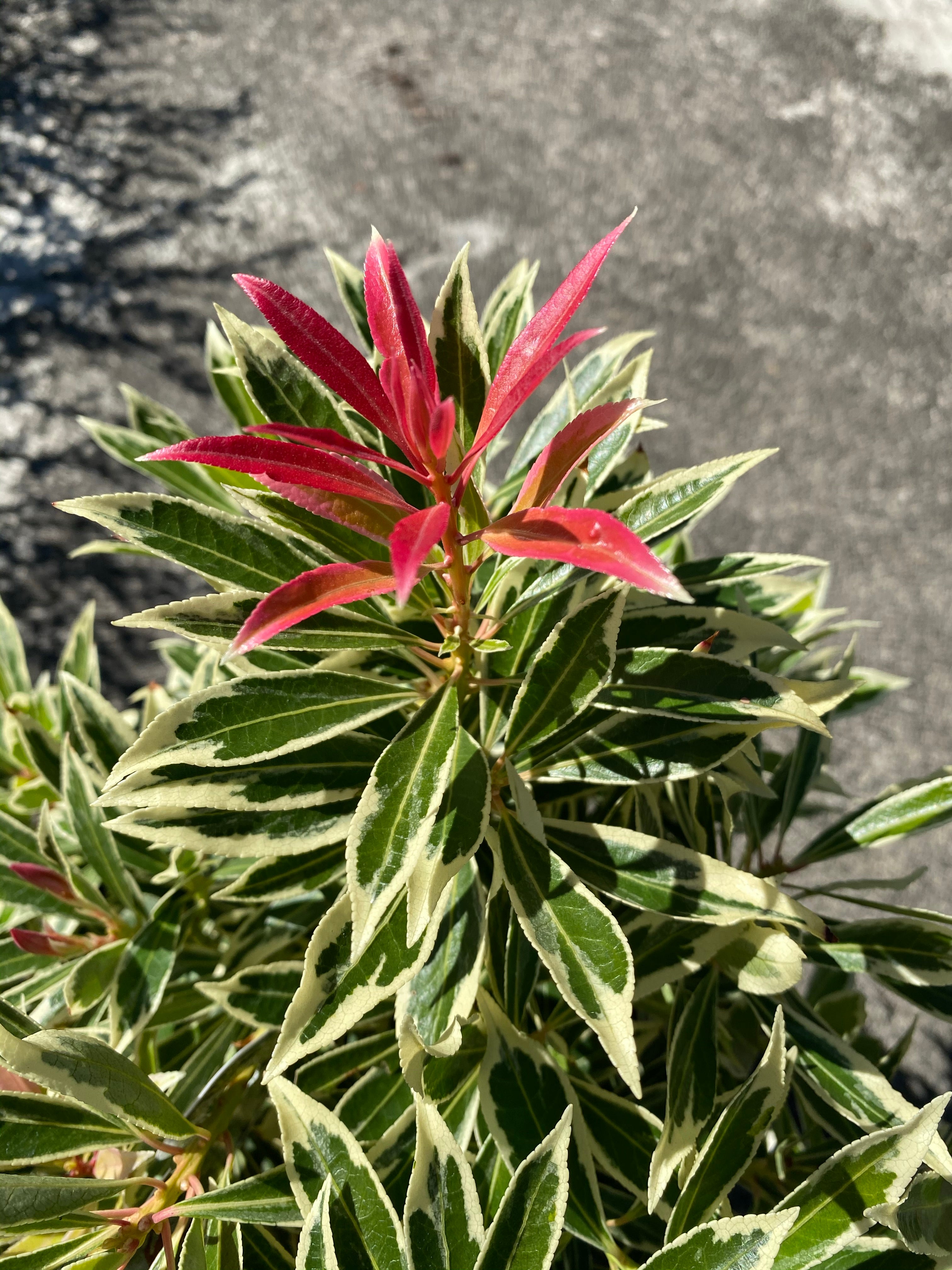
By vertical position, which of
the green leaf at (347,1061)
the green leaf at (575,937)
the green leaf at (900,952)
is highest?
the green leaf at (575,937)

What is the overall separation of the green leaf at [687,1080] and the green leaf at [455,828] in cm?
25

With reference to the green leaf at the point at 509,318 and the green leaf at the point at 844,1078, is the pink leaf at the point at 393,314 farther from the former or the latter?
the green leaf at the point at 844,1078

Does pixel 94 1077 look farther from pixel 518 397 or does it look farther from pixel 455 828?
pixel 518 397

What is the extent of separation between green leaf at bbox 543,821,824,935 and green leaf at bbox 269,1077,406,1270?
9.2 inches

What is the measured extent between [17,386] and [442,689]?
2534mm

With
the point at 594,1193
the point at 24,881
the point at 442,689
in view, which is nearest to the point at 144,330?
the point at 24,881

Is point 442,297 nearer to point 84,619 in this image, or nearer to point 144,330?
point 84,619

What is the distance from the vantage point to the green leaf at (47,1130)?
0.63m

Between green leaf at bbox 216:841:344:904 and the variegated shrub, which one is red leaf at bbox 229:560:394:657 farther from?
green leaf at bbox 216:841:344:904

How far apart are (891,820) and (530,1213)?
1.51ft

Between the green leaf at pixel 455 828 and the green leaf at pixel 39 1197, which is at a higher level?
the green leaf at pixel 455 828

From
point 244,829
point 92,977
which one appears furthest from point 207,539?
point 92,977

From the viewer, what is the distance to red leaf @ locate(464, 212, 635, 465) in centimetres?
53

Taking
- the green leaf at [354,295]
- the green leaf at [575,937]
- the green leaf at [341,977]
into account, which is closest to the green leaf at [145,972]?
the green leaf at [341,977]
